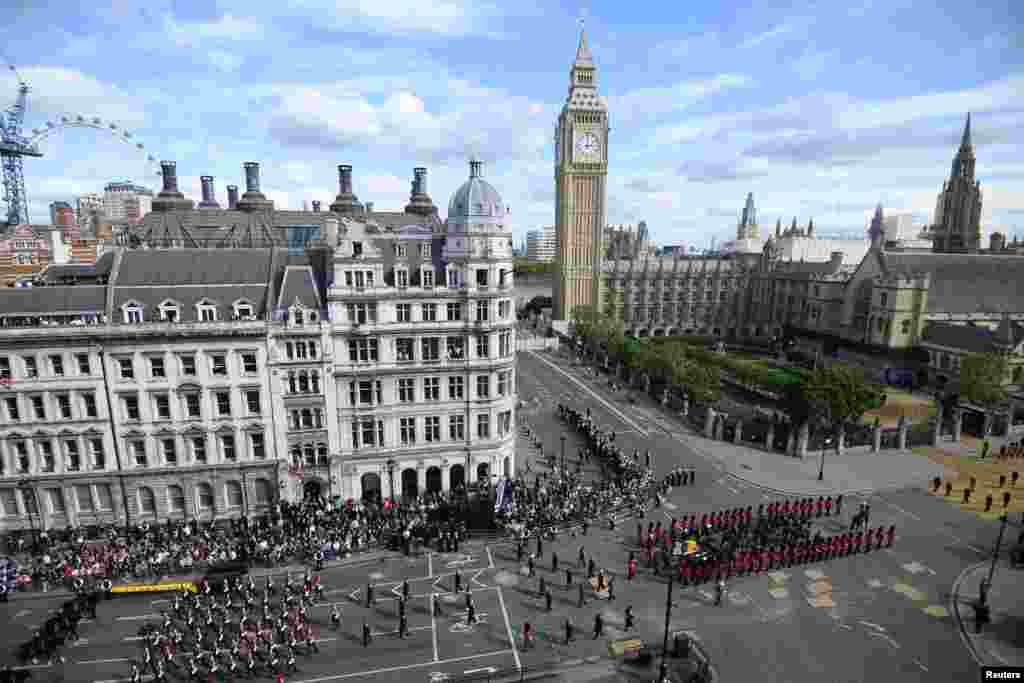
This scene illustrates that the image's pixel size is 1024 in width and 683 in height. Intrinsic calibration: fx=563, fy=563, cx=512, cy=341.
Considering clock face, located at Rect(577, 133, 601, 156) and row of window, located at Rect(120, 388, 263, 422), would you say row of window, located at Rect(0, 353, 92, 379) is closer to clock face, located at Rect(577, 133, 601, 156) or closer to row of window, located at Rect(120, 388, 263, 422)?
row of window, located at Rect(120, 388, 263, 422)

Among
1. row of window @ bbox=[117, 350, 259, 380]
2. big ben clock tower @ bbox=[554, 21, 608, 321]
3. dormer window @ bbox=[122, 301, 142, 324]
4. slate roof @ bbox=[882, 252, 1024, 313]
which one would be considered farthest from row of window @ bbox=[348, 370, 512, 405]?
big ben clock tower @ bbox=[554, 21, 608, 321]

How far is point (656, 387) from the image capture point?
80375 mm

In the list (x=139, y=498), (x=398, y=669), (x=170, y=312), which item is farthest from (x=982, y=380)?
(x=139, y=498)

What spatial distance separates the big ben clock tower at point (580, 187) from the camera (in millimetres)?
123250

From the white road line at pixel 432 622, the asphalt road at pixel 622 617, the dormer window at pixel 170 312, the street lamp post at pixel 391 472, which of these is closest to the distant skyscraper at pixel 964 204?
the asphalt road at pixel 622 617

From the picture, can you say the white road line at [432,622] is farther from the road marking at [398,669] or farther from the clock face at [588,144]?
the clock face at [588,144]

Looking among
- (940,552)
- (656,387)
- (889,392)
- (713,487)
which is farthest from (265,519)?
(889,392)

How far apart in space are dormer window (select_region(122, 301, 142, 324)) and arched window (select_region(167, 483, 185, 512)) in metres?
12.5

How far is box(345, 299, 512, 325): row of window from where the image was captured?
143 feet

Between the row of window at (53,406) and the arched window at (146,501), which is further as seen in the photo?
the arched window at (146,501)

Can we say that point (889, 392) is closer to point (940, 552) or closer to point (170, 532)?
point (940, 552)

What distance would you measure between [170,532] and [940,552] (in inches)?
2070

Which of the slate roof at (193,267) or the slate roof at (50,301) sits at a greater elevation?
the slate roof at (193,267)

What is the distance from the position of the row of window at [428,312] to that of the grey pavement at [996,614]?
34.6 meters
